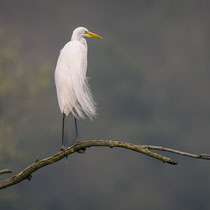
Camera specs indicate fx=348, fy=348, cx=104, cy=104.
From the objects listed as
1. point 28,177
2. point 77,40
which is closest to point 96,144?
point 28,177

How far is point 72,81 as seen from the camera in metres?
2.95

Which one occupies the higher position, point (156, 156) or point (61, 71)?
point (61, 71)

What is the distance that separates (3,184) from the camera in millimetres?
2445

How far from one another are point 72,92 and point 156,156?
3.56 ft

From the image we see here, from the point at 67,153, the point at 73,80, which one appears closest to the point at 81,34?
the point at 73,80

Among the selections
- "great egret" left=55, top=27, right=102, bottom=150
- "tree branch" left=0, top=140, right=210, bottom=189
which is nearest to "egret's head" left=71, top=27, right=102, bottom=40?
"great egret" left=55, top=27, right=102, bottom=150

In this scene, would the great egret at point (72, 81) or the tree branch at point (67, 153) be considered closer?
the tree branch at point (67, 153)

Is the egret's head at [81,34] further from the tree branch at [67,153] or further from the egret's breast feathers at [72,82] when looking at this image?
the tree branch at [67,153]

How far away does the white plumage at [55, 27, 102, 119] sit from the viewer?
9.46ft

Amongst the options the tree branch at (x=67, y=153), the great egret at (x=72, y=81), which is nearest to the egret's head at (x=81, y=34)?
the great egret at (x=72, y=81)

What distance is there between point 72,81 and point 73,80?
0.01 meters

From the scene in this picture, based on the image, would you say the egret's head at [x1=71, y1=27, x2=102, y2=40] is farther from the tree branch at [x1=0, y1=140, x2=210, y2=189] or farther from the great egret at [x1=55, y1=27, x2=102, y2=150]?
the tree branch at [x1=0, y1=140, x2=210, y2=189]

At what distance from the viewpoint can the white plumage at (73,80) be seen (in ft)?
9.46

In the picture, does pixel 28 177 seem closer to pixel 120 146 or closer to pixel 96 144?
pixel 96 144
